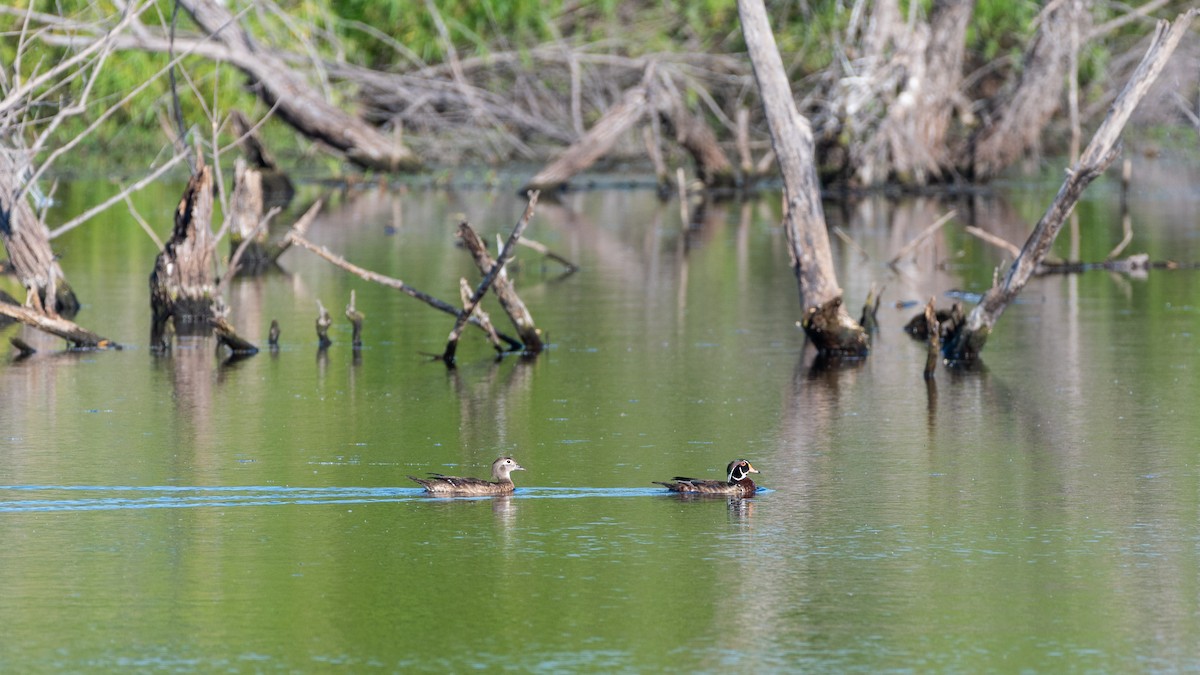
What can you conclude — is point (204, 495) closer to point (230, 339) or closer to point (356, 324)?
point (230, 339)

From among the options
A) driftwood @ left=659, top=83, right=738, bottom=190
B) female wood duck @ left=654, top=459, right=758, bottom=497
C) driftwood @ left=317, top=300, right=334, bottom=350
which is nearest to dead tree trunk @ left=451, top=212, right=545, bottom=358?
driftwood @ left=317, top=300, right=334, bottom=350

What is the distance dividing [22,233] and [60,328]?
152cm

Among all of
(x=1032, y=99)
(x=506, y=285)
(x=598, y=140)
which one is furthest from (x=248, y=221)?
(x=1032, y=99)

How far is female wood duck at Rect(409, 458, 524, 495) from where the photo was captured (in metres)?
11.6

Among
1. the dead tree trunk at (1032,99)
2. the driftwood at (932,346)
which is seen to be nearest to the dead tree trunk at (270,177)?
the dead tree trunk at (1032,99)

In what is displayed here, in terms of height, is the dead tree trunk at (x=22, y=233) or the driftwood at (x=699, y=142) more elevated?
the driftwood at (x=699, y=142)

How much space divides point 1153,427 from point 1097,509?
2.90 m

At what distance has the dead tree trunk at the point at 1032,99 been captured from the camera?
3969 centimetres

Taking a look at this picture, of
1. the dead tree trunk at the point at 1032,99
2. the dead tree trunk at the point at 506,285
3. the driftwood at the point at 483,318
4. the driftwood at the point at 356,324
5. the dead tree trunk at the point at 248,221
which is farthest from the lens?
the dead tree trunk at the point at 1032,99

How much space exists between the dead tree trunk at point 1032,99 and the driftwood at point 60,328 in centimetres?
2495

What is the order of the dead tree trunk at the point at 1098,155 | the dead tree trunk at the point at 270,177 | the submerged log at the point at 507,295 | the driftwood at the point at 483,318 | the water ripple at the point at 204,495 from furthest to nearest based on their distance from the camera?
1. the dead tree trunk at the point at 270,177
2. the driftwood at the point at 483,318
3. the submerged log at the point at 507,295
4. the dead tree trunk at the point at 1098,155
5. the water ripple at the point at 204,495

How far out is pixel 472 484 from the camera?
456 inches

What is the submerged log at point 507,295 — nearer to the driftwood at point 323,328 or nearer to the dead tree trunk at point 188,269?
the driftwood at point 323,328

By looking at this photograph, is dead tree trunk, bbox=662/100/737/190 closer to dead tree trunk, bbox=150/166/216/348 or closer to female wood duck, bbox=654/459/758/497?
dead tree trunk, bbox=150/166/216/348
